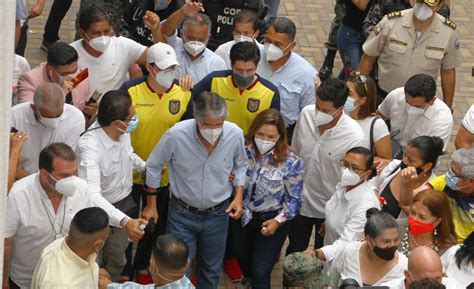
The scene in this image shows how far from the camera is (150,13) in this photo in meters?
8.07

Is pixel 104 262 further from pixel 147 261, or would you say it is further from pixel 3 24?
pixel 3 24

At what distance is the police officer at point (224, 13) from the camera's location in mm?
8797

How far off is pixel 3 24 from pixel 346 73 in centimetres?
587

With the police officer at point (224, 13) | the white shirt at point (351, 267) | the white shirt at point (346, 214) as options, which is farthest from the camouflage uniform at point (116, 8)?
the white shirt at point (351, 267)

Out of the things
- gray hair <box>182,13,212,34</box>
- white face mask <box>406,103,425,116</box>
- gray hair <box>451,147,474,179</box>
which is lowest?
white face mask <box>406,103,425,116</box>

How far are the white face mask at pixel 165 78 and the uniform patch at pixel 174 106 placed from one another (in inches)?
4.6

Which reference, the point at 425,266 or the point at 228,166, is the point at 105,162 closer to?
the point at 228,166

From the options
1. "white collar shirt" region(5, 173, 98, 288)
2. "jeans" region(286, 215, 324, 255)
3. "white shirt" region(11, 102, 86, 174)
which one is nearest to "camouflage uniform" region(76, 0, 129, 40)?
"white shirt" region(11, 102, 86, 174)

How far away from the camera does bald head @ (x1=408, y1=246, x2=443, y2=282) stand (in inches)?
225

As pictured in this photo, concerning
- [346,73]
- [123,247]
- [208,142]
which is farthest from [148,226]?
[346,73]

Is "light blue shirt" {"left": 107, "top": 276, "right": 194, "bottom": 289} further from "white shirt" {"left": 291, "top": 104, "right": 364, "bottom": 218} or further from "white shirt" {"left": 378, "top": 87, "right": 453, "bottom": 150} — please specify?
"white shirt" {"left": 378, "top": 87, "right": 453, "bottom": 150}

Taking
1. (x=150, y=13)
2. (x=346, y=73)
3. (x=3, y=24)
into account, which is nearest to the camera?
(x=3, y=24)

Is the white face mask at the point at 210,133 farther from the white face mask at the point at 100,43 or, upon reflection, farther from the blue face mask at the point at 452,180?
the blue face mask at the point at 452,180

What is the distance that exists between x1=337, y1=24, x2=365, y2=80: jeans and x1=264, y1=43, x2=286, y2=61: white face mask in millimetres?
1834
